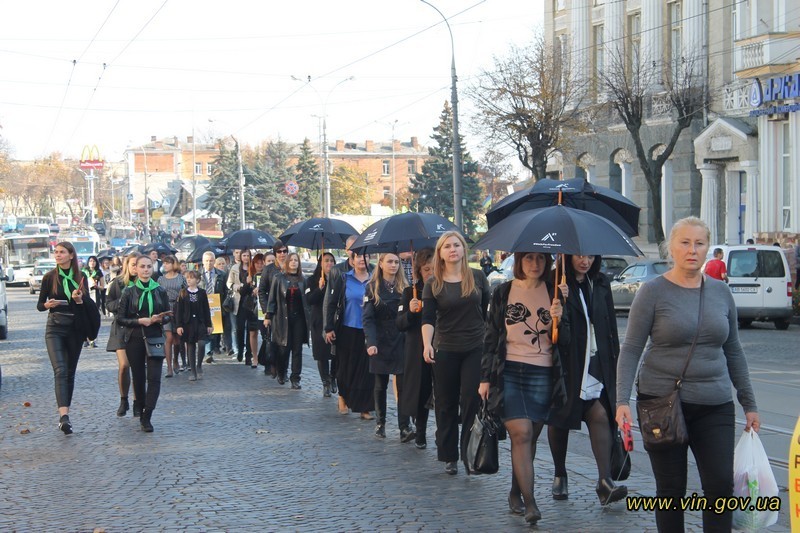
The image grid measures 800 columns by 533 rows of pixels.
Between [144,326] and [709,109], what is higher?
[709,109]

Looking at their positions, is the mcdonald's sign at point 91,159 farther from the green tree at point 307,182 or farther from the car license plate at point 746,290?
the car license plate at point 746,290

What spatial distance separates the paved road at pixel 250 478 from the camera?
7340mm

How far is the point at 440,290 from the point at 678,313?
336cm

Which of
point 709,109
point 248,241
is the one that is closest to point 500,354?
point 248,241

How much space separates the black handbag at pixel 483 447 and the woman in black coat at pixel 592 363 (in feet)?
1.32

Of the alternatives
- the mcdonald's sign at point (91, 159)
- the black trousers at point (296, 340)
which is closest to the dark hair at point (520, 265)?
the black trousers at point (296, 340)

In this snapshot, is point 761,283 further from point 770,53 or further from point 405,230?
point 405,230

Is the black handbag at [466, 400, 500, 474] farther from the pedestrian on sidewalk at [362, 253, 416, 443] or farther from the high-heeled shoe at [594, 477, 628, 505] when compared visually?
the pedestrian on sidewalk at [362, 253, 416, 443]

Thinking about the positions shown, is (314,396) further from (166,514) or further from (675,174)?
(675,174)

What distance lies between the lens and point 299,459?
31.7ft

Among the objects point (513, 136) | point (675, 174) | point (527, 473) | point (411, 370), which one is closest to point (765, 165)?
point (675, 174)

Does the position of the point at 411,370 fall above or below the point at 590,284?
below

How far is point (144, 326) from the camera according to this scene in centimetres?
1140

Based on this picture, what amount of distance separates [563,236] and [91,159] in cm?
13355
